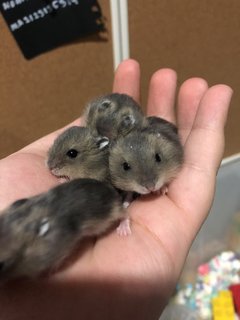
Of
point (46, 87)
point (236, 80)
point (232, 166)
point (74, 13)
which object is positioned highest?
point (74, 13)

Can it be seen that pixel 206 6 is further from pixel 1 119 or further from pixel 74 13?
pixel 1 119

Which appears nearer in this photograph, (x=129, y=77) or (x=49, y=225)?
(x=49, y=225)

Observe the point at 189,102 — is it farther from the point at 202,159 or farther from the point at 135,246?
the point at 135,246

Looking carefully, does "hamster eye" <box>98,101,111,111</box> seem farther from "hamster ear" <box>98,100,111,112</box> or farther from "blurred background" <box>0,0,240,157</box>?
"blurred background" <box>0,0,240,157</box>

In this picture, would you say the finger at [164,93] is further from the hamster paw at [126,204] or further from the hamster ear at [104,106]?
the hamster paw at [126,204]

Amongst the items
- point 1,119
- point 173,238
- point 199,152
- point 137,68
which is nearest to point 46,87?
point 1,119

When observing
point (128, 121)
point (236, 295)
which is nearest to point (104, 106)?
point (128, 121)

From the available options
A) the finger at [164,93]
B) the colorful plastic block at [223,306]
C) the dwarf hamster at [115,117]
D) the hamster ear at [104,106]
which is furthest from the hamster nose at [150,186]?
the colorful plastic block at [223,306]
